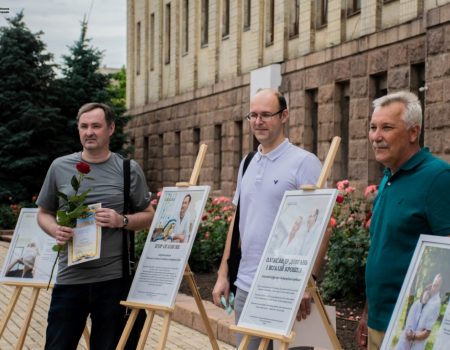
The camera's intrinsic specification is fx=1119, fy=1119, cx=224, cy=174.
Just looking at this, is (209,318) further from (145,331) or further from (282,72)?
(282,72)

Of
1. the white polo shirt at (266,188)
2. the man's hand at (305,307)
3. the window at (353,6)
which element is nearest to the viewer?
the man's hand at (305,307)

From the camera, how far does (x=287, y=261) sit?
6047 mm

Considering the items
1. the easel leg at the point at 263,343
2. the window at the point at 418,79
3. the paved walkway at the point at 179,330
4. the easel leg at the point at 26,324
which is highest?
the window at the point at 418,79

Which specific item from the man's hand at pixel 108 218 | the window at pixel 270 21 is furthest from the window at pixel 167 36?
the man's hand at pixel 108 218

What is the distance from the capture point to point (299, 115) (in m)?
25.0

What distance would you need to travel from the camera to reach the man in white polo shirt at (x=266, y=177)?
6.37 metres

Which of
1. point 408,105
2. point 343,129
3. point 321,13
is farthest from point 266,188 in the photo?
point 321,13

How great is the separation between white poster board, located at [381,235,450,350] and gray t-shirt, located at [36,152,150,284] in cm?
288

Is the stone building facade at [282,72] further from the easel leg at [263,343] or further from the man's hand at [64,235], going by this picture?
the easel leg at [263,343]

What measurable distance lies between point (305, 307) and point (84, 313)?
1781mm

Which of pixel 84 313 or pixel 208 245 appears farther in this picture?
pixel 208 245

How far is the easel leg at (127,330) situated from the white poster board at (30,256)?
250cm

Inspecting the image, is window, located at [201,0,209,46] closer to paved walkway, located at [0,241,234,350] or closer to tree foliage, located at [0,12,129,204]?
tree foliage, located at [0,12,129,204]

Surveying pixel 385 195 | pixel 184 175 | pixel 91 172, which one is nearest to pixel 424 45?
pixel 91 172
